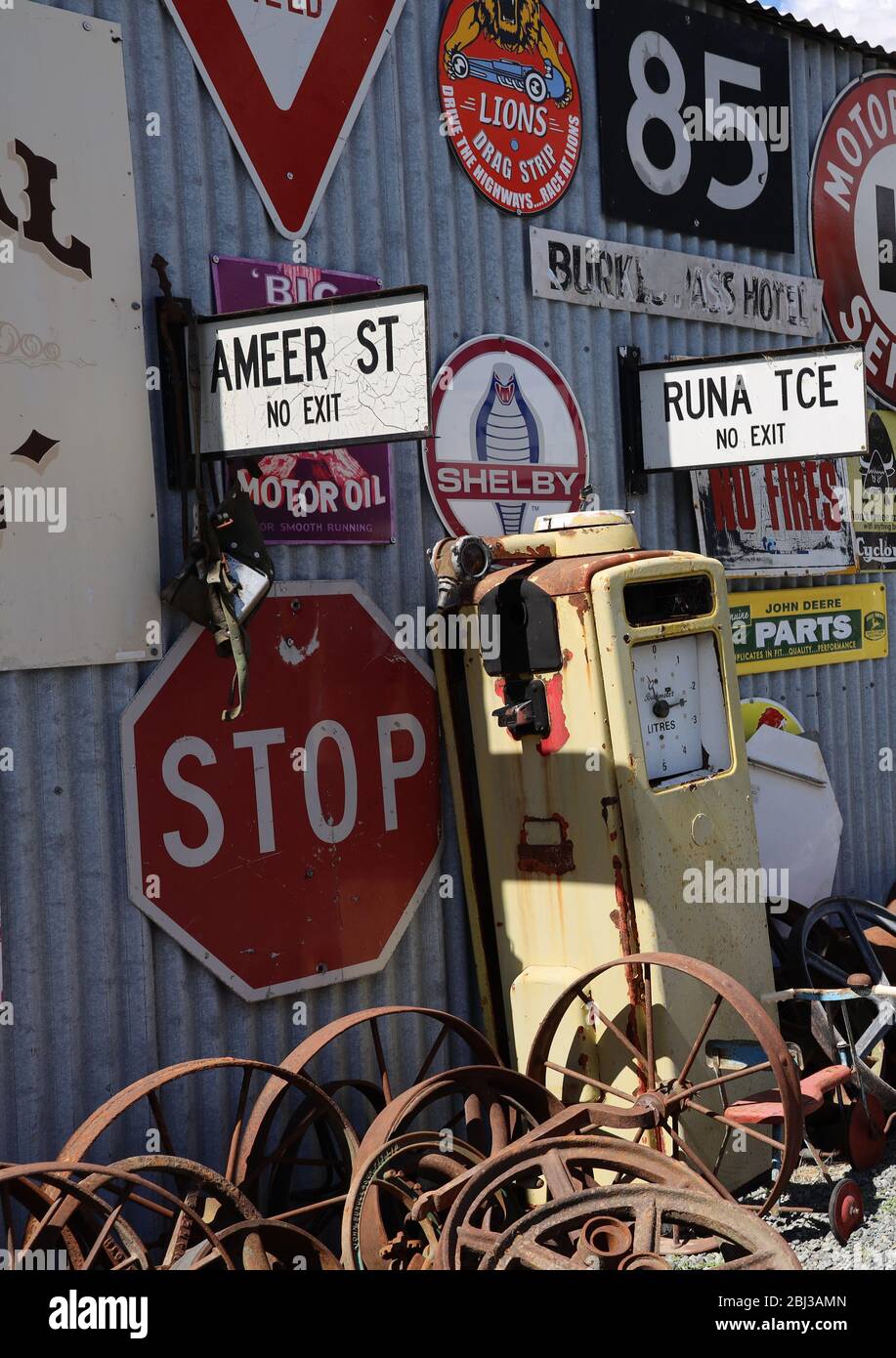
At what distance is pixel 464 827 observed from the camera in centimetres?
515

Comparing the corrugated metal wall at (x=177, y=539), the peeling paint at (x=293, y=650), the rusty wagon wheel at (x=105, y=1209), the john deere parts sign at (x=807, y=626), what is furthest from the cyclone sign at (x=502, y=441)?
the rusty wagon wheel at (x=105, y=1209)

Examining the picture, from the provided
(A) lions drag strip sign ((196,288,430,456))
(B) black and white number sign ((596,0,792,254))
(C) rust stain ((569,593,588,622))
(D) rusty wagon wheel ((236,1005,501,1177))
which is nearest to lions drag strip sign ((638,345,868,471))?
(B) black and white number sign ((596,0,792,254))

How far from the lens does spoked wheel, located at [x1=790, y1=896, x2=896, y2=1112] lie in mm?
5043

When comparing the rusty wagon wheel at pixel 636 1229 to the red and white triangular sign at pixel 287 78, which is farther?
the red and white triangular sign at pixel 287 78

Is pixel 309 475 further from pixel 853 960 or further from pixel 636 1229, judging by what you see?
pixel 853 960

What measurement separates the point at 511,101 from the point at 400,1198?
4.15m

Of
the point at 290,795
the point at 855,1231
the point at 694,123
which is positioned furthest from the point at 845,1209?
the point at 694,123

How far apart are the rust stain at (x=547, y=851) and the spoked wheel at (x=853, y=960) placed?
1.07 m

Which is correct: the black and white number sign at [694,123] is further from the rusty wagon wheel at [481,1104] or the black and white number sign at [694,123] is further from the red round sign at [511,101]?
the rusty wagon wheel at [481,1104]

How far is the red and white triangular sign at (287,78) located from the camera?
467 cm

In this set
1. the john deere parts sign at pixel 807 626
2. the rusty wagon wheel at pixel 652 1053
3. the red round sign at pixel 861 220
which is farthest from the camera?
the red round sign at pixel 861 220

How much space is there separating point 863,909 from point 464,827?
6.75 feet

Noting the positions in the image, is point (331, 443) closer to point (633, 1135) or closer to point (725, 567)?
point (633, 1135)

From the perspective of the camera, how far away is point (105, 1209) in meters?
3.31
